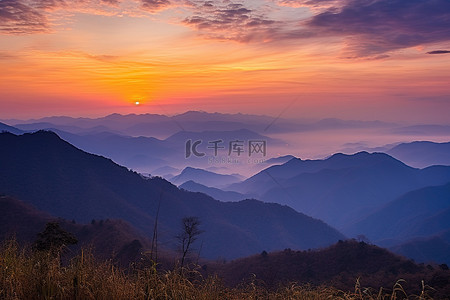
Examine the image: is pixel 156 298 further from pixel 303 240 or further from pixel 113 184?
pixel 303 240

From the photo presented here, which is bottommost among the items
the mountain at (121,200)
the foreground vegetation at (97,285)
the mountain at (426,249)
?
the mountain at (426,249)

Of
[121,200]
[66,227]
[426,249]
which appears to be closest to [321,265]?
[66,227]

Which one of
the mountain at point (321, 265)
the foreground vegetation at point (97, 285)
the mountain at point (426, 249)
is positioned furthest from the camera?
the mountain at point (426, 249)

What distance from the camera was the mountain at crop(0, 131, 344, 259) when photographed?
147 meters

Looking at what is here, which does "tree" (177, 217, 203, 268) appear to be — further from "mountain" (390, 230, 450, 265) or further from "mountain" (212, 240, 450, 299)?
"mountain" (390, 230, 450, 265)

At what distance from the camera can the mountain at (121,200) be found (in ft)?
483

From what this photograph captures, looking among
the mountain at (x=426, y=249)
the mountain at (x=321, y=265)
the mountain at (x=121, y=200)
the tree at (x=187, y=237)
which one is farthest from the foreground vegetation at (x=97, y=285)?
the mountain at (x=426, y=249)

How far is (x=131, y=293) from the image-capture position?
6277 mm

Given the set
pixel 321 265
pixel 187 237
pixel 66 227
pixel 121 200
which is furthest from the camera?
pixel 121 200

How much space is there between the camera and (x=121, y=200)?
156 metres

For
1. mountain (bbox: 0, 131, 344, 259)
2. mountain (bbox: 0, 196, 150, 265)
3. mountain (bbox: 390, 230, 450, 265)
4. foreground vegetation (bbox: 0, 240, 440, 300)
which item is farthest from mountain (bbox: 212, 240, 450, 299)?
mountain (bbox: 390, 230, 450, 265)

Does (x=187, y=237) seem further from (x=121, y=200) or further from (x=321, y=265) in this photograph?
(x=121, y=200)

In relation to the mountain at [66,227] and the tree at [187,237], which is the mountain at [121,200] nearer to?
the mountain at [66,227]

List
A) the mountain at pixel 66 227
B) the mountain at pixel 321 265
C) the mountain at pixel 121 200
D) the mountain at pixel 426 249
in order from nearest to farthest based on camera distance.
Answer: the mountain at pixel 321 265 < the mountain at pixel 66 227 < the mountain at pixel 121 200 < the mountain at pixel 426 249
